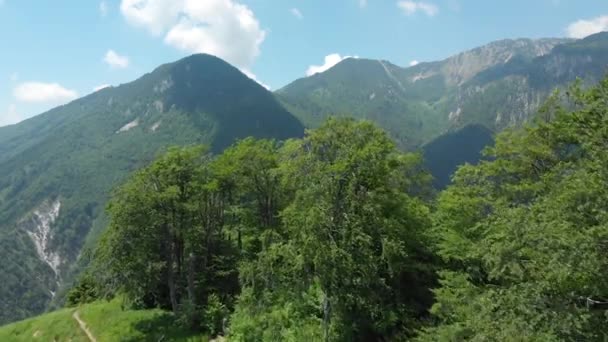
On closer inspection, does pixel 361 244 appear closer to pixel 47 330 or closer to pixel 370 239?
pixel 370 239

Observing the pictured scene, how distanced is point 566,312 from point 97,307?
37.0 metres

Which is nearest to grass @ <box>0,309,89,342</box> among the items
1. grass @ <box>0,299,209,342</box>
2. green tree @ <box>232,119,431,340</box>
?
grass @ <box>0,299,209,342</box>

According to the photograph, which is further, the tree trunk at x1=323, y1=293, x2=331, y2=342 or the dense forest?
the tree trunk at x1=323, y1=293, x2=331, y2=342

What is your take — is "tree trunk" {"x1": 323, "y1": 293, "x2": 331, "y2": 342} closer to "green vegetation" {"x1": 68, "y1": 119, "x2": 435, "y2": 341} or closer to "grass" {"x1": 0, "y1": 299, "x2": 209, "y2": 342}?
"green vegetation" {"x1": 68, "y1": 119, "x2": 435, "y2": 341}

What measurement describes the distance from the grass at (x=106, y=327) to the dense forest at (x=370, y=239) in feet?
4.38

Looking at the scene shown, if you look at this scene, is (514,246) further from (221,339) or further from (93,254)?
(93,254)

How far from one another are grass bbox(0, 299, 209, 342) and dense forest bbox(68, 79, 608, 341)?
1.33 metres

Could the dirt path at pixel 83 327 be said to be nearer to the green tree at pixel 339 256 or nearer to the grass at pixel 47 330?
the grass at pixel 47 330

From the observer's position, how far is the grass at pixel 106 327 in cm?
3356

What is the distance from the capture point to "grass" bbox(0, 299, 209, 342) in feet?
110

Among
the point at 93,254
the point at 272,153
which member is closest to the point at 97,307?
the point at 93,254

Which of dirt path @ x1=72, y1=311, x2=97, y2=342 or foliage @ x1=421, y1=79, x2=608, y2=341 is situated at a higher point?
foliage @ x1=421, y1=79, x2=608, y2=341

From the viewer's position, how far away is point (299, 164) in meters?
27.6

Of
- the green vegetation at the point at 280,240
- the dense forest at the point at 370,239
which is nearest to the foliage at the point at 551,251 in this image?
the dense forest at the point at 370,239
